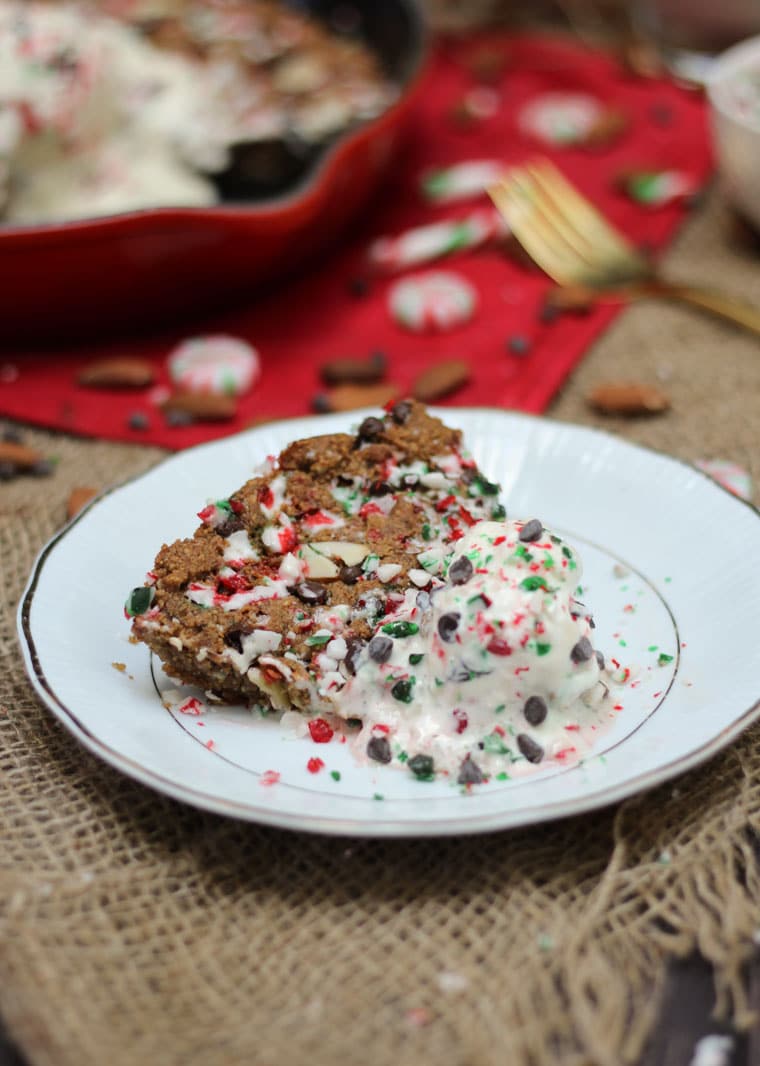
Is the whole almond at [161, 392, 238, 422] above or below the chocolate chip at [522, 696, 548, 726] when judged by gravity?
below

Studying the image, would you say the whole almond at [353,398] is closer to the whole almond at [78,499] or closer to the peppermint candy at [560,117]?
the whole almond at [78,499]

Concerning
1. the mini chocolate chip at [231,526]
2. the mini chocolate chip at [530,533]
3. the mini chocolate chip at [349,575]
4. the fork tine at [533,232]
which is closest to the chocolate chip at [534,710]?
the mini chocolate chip at [530,533]

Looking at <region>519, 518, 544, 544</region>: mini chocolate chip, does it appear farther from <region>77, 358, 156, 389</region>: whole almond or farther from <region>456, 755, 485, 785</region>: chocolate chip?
<region>77, 358, 156, 389</region>: whole almond

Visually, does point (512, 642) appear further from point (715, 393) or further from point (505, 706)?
point (715, 393)

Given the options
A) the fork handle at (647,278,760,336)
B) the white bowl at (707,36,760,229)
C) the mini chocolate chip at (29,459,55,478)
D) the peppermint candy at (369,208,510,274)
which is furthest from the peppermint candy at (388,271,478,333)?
the mini chocolate chip at (29,459,55,478)

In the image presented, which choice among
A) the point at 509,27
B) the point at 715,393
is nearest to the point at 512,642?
the point at 715,393
